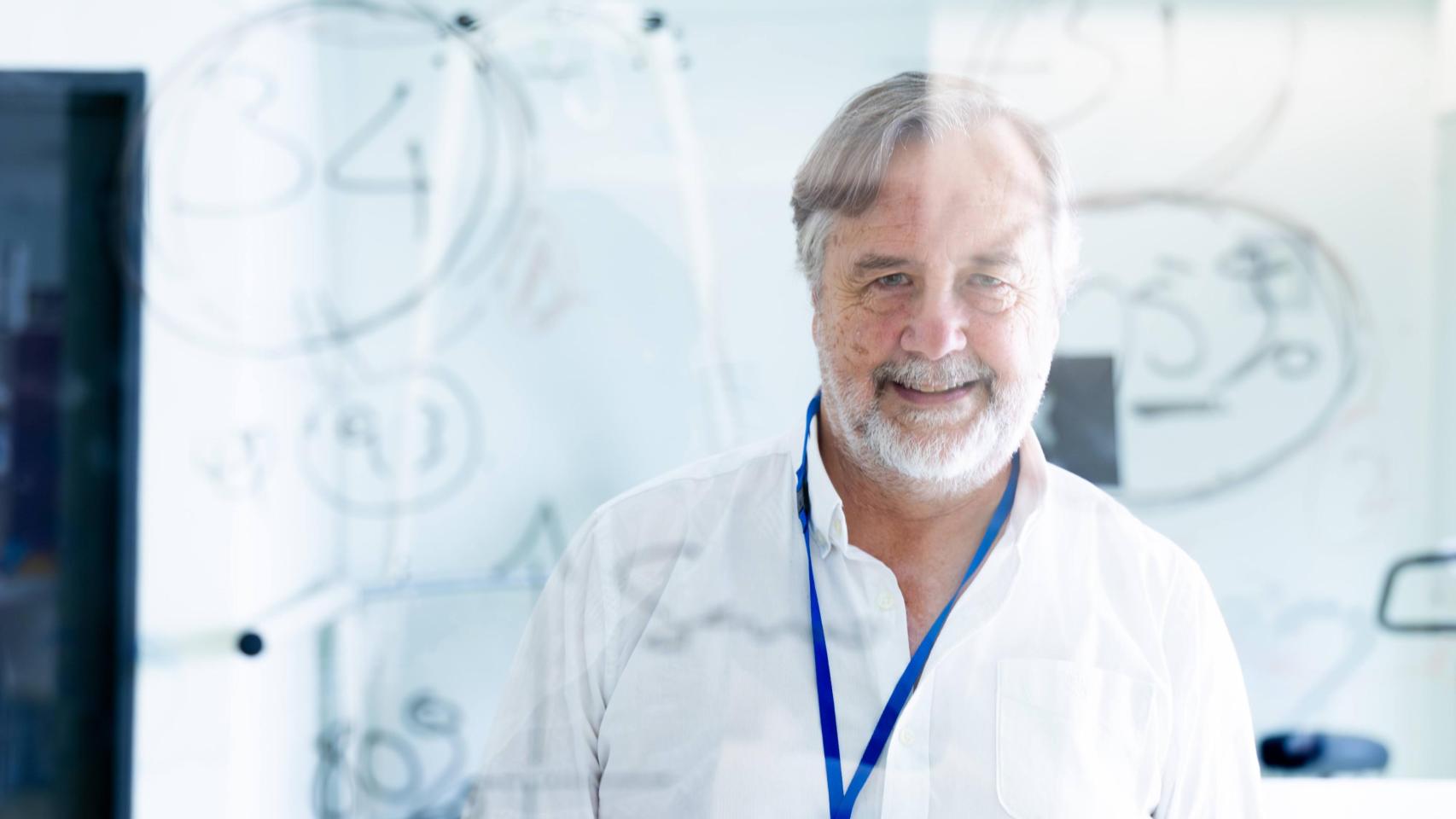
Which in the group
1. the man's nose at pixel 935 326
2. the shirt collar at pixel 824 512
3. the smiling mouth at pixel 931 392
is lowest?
the shirt collar at pixel 824 512

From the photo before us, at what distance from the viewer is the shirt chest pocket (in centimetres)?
62

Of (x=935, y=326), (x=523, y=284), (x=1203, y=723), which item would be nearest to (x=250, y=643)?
(x=523, y=284)

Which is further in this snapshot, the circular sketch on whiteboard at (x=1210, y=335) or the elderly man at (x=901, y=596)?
the circular sketch on whiteboard at (x=1210, y=335)

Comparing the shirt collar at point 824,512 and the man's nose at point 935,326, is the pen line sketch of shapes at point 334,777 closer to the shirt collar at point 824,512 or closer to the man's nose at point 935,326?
the shirt collar at point 824,512

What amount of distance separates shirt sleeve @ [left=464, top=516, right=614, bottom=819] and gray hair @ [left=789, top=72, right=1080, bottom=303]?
0.93 feet

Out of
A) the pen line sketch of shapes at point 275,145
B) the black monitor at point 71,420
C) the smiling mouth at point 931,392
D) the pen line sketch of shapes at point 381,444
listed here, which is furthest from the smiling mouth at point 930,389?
the black monitor at point 71,420

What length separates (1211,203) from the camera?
75 cm

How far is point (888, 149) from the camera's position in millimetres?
647

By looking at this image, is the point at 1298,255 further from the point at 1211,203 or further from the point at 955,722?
the point at 955,722

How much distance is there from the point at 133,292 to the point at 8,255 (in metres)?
0.10

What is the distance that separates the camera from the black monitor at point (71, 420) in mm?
700

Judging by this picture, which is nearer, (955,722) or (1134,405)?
(955,722)

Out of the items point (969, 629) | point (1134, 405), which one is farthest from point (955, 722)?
point (1134, 405)

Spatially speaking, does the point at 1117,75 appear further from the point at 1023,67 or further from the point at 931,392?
the point at 931,392
